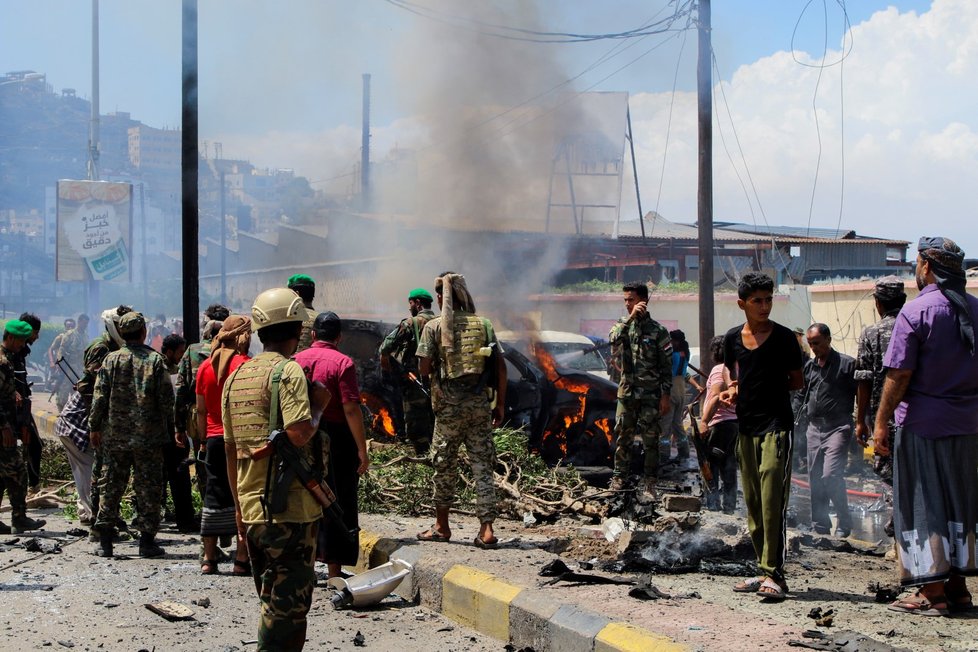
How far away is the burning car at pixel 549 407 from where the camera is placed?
A: 10172 millimetres

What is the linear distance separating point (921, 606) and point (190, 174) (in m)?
9.08

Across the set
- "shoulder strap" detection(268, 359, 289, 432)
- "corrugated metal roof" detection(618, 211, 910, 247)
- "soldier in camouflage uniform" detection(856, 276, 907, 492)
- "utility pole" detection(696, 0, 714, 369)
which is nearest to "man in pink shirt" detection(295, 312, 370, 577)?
"shoulder strap" detection(268, 359, 289, 432)

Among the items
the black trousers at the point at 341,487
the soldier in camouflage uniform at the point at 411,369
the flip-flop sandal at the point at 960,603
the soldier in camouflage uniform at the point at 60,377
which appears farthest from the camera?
the soldier in camouflage uniform at the point at 60,377

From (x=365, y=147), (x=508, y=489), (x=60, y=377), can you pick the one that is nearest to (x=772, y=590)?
(x=508, y=489)

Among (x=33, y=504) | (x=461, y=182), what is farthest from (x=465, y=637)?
(x=461, y=182)

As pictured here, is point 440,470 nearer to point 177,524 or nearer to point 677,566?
point 677,566

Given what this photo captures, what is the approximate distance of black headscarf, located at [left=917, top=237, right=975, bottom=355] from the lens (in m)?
4.43

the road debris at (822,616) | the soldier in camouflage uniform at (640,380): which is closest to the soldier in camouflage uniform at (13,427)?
the soldier in camouflage uniform at (640,380)

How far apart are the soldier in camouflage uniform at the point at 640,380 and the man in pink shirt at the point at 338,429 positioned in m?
3.39

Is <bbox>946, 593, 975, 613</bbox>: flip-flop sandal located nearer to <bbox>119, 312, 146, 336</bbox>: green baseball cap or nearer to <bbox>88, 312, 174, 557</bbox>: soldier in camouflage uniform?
<bbox>88, 312, 174, 557</bbox>: soldier in camouflage uniform

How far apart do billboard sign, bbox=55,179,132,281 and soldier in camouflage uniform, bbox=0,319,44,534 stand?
1688 centimetres

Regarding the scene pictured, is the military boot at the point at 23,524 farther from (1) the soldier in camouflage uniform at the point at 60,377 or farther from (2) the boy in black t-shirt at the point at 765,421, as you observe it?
(1) the soldier in camouflage uniform at the point at 60,377

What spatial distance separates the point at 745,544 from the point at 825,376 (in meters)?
2.17

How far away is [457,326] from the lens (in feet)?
20.7
